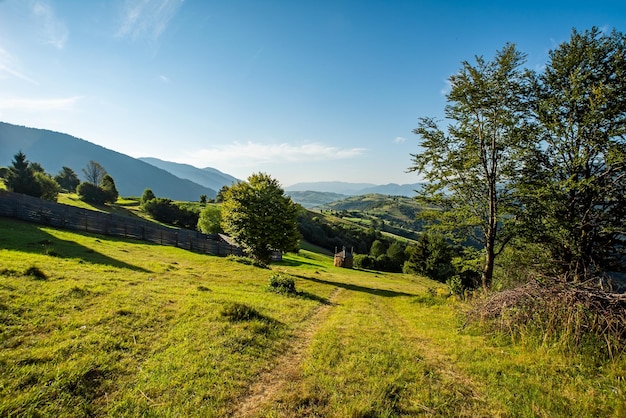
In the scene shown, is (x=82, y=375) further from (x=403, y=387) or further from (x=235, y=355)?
(x=403, y=387)

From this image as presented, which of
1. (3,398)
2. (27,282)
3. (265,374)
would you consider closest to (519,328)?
(265,374)

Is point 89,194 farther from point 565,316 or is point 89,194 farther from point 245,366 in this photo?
point 565,316

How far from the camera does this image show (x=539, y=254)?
17.1 meters

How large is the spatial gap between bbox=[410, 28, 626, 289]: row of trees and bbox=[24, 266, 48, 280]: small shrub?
20683 mm

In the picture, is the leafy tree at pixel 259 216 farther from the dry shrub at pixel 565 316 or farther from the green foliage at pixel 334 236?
the green foliage at pixel 334 236

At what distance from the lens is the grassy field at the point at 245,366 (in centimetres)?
534

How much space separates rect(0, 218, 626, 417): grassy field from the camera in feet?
17.5

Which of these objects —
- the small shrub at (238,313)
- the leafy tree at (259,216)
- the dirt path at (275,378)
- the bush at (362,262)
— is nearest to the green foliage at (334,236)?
the bush at (362,262)

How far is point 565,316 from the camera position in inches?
299

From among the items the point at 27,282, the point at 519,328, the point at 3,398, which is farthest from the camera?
the point at 27,282

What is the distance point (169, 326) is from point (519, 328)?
11057mm

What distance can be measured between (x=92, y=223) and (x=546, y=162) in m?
47.4

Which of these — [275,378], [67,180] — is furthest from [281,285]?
[67,180]

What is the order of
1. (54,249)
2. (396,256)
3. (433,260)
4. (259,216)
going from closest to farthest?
(54,249) → (259,216) → (433,260) → (396,256)
